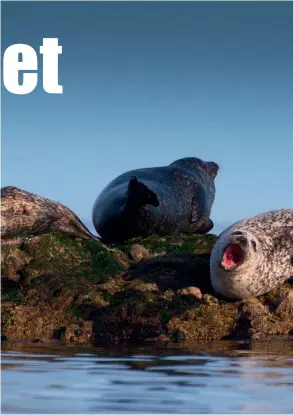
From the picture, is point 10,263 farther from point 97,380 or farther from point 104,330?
point 97,380

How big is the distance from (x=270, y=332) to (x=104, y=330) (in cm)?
175

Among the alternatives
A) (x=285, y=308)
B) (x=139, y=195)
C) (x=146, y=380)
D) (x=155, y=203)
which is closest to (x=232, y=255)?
(x=285, y=308)

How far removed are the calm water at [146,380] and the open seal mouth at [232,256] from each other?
2.18m

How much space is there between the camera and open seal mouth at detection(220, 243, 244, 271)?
11041 millimetres

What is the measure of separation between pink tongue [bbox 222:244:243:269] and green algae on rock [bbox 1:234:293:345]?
0.43 m

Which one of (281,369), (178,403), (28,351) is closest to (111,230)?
(28,351)

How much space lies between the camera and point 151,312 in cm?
1039

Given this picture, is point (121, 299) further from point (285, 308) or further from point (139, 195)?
point (139, 195)

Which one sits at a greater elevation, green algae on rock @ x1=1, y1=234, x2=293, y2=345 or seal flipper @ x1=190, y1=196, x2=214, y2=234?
seal flipper @ x1=190, y1=196, x2=214, y2=234

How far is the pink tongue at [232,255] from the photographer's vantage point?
11070 millimetres

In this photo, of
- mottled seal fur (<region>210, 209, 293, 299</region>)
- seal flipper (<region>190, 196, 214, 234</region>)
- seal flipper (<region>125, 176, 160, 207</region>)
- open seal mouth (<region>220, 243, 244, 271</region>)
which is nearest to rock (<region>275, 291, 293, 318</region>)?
mottled seal fur (<region>210, 209, 293, 299</region>)

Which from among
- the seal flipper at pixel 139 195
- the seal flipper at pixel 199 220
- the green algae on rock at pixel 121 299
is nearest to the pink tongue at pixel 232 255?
the green algae on rock at pixel 121 299

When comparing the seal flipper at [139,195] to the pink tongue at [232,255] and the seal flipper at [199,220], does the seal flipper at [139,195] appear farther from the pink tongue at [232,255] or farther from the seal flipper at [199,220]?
the pink tongue at [232,255]

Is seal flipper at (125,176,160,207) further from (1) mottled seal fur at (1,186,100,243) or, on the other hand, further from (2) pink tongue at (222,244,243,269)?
(2) pink tongue at (222,244,243,269)
